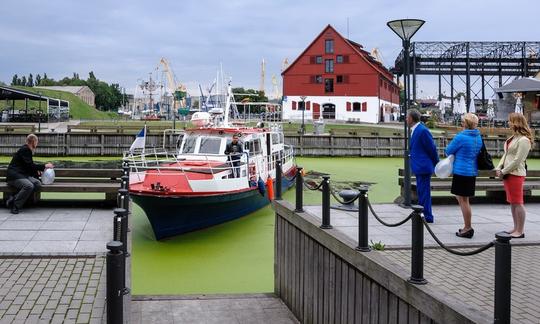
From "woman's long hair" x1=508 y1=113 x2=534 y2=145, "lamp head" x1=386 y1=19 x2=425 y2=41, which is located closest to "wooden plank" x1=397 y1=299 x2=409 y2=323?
"woman's long hair" x1=508 y1=113 x2=534 y2=145

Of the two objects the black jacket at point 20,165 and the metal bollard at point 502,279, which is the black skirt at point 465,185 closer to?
the metal bollard at point 502,279

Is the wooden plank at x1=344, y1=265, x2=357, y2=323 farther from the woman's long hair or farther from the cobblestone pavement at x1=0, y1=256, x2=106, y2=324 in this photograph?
the woman's long hair

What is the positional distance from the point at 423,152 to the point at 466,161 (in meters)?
1.27

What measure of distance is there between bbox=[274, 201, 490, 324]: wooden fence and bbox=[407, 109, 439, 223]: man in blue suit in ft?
7.94

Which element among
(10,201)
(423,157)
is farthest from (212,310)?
(10,201)

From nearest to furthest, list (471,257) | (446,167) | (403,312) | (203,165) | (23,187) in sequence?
(403,312)
(471,257)
(446,167)
(23,187)
(203,165)

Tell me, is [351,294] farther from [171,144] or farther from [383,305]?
[171,144]

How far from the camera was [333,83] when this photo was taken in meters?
74.6

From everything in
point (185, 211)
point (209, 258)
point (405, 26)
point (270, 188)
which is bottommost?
point (209, 258)

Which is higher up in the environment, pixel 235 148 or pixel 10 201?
pixel 235 148

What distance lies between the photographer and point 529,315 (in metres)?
4.85

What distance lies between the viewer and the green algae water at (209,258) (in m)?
9.98

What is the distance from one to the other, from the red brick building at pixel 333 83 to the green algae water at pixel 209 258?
56.0 m

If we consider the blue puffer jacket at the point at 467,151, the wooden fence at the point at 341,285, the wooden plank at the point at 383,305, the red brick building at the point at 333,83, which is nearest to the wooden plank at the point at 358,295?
the wooden fence at the point at 341,285
